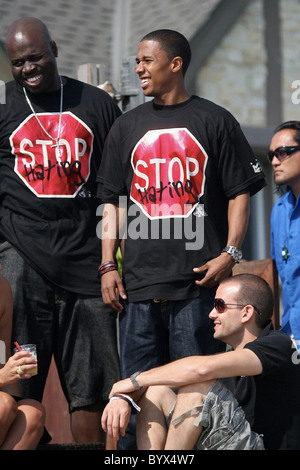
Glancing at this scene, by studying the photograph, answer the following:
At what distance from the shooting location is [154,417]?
190 inches

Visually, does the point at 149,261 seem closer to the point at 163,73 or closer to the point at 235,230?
the point at 235,230

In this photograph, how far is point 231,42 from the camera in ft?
38.2

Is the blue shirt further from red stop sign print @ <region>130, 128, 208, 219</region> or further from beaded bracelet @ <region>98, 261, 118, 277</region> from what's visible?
beaded bracelet @ <region>98, 261, 118, 277</region>

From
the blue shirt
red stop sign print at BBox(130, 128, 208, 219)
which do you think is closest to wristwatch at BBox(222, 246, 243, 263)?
red stop sign print at BBox(130, 128, 208, 219)

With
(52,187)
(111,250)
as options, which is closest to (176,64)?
(52,187)

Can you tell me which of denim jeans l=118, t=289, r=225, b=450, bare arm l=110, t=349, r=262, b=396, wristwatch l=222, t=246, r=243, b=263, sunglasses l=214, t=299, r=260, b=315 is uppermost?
wristwatch l=222, t=246, r=243, b=263

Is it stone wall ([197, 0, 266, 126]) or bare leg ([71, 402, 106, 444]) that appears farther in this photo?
stone wall ([197, 0, 266, 126])

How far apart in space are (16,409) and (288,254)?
6.44ft

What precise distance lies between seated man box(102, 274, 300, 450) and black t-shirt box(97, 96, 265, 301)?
41cm

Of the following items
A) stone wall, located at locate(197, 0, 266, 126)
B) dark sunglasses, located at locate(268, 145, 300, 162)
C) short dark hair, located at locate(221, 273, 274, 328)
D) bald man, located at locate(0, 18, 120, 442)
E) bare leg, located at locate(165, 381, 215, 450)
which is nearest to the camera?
bare leg, located at locate(165, 381, 215, 450)

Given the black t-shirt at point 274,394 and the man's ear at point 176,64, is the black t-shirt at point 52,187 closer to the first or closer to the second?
the man's ear at point 176,64

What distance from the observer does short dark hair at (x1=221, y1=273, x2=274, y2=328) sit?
5.02 m

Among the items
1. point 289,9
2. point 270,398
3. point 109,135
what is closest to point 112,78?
point 289,9

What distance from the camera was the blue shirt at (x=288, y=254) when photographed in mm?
5980
